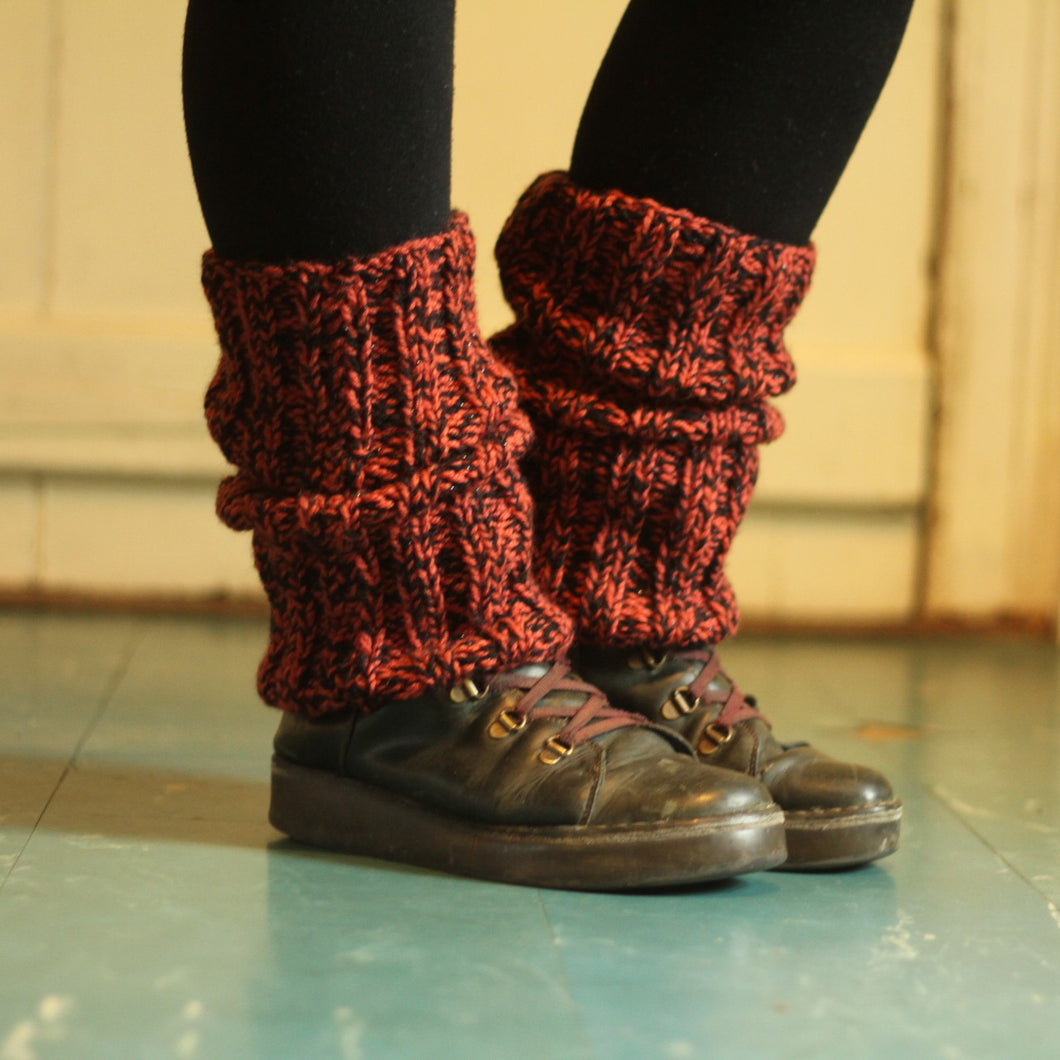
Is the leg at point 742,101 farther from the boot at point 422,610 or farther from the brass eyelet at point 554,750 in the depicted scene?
the brass eyelet at point 554,750

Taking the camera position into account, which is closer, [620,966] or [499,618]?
[620,966]

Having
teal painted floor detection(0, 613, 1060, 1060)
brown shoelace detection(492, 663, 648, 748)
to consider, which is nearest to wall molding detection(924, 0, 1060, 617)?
teal painted floor detection(0, 613, 1060, 1060)

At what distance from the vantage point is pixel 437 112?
2.21ft

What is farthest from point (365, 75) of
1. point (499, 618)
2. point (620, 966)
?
point (620, 966)

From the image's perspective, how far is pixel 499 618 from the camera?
2.36 ft

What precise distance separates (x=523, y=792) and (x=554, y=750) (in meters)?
0.03

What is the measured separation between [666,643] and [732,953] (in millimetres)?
227

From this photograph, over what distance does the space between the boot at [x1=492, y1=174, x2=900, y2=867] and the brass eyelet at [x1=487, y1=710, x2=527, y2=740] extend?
0.10 m

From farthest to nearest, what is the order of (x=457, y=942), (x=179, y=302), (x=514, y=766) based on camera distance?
(x=179, y=302) < (x=514, y=766) < (x=457, y=942)

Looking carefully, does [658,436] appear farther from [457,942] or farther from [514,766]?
[457,942]

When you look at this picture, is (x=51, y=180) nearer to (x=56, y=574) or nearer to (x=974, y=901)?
(x=56, y=574)

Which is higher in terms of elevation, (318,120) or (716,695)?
(318,120)

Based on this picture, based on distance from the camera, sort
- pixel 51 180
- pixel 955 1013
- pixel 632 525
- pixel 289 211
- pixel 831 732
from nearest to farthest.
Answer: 1. pixel 955 1013
2. pixel 289 211
3. pixel 632 525
4. pixel 831 732
5. pixel 51 180

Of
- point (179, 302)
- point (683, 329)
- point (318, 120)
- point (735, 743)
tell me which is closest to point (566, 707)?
point (735, 743)
